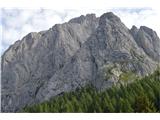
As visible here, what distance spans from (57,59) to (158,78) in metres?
56.5

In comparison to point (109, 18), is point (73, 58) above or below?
below

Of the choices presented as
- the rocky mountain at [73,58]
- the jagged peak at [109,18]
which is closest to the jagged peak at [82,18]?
the rocky mountain at [73,58]

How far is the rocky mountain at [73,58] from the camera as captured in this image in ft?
327

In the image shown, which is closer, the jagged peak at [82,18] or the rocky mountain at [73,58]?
the rocky mountain at [73,58]

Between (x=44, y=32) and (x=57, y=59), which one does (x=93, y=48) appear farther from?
(x=44, y=32)

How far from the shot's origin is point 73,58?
106562 millimetres

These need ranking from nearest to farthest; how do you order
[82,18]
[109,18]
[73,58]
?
[73,58] → [109,18] → [82,18]

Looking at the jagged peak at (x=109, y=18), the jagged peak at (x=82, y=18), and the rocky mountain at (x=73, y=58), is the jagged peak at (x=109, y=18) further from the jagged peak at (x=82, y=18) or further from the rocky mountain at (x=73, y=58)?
the jagged peak at (x=82, y=18)

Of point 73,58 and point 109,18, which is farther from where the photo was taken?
point 109,18

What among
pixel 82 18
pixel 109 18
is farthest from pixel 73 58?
pixel 82 18

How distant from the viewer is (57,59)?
384ft

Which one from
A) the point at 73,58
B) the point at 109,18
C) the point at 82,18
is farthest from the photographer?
the point at 82,18

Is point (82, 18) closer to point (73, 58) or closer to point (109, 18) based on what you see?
point (109, 18)
